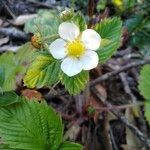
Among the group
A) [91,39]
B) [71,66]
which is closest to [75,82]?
[71,66]

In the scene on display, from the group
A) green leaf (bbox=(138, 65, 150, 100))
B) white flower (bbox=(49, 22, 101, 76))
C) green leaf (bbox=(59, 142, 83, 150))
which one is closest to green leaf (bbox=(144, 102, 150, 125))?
green leaf (bbox=(138, 65, 150, 100))

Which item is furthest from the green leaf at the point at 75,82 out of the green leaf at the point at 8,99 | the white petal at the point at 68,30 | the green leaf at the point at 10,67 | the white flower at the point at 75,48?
the green leaf at the point at 10,67

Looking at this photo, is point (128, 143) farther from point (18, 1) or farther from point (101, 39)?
point (18, 1)

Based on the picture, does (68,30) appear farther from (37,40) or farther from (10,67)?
(10,67)

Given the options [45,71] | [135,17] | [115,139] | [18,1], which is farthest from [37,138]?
[18,1]

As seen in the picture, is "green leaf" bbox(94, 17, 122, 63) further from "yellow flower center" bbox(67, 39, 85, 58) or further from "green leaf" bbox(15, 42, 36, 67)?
"green leaf" bbox(15, 42, 36, 67)
